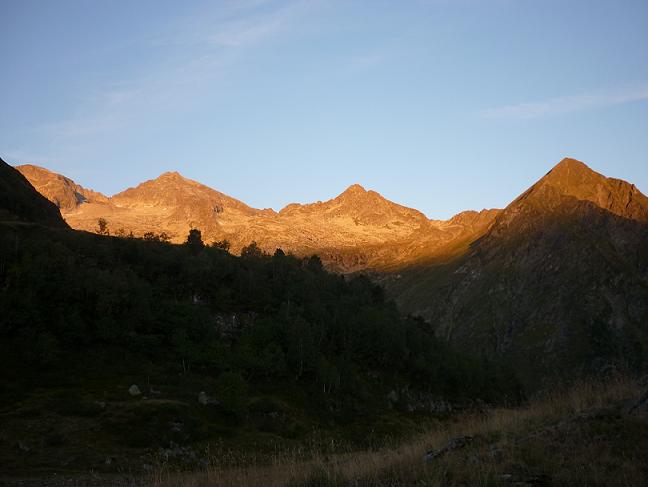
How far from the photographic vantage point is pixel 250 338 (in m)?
75.6

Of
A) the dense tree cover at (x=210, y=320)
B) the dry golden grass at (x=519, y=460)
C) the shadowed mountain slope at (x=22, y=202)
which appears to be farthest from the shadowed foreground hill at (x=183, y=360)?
the shadowed mountain slope at (x=22, y=202)

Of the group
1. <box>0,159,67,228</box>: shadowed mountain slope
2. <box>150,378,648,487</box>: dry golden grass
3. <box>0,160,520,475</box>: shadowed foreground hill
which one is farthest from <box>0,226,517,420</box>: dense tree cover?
<box>150,378,648,487</box>: dry golden grass

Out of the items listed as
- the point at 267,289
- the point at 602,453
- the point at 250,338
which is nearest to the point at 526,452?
the point at 602,453

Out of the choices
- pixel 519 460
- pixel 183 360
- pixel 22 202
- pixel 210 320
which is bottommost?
pixel 183 360

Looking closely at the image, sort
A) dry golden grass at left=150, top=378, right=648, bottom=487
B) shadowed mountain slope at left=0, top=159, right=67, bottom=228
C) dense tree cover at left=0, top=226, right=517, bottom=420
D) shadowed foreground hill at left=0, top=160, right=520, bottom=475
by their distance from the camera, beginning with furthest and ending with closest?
shadowed mountain slope at left=0, top=159, right=67, bottom=228 → dense tree cover at left=0, top=226, right=517, bottom=420 → shadowed foreground hill at left=0, top=160, right=520, bottom=475 → dry golden grass at left=150, top=378, right=648, bottom=487

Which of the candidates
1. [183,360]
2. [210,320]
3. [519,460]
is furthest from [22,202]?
[519,460]

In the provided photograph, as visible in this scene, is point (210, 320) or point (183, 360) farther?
point (210, 320)

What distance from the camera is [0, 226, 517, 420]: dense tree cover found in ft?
211

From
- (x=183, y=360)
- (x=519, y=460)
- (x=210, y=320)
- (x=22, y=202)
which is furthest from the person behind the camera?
(x=22, y=202)

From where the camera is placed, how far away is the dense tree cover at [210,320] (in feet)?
211

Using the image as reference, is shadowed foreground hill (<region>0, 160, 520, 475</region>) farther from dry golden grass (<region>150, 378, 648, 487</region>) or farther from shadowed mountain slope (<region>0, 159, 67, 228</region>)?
shadowed mountain slope (<region>0, 159, 67, 228</region>)

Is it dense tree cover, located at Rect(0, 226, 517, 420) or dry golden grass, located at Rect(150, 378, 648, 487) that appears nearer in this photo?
dry golden grass, located at Rect(150, 378, 648, 487)

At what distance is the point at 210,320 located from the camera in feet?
249

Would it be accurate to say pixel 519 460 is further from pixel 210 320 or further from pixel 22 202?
pixel 22 202
